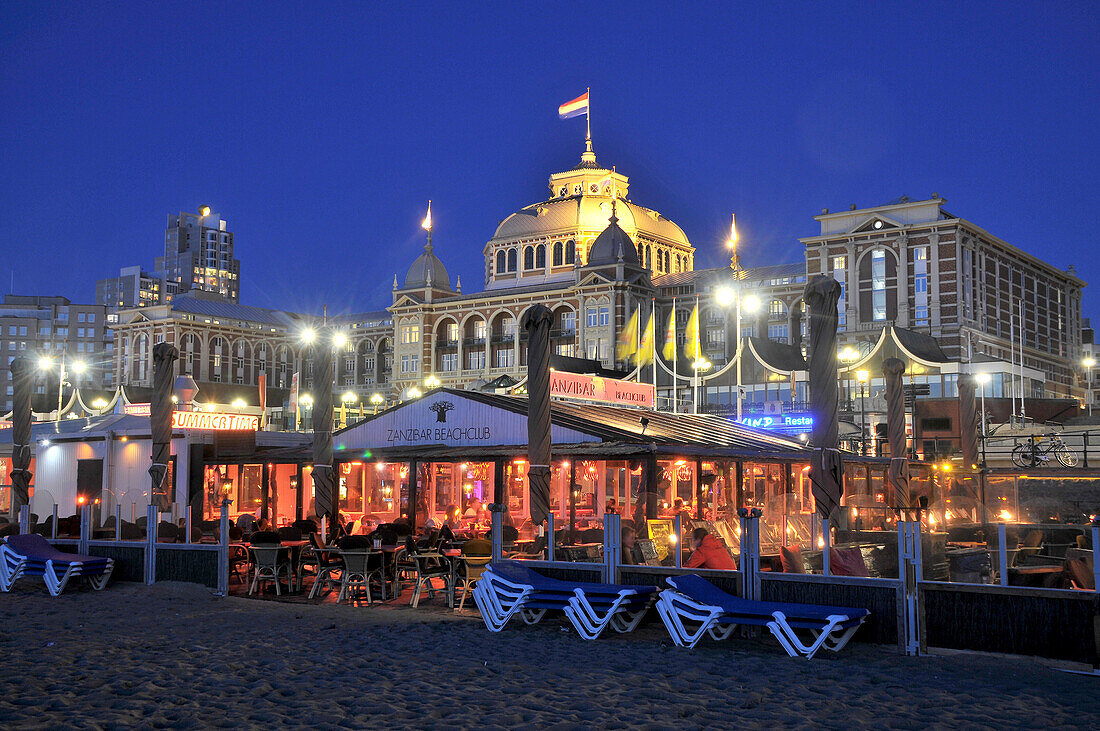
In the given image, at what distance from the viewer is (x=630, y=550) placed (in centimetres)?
1306

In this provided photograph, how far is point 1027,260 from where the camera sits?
77.7 meters

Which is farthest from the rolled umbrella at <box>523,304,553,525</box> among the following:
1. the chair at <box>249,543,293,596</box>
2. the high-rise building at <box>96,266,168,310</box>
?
the high-rise building at <box>96,266,168,310</box>

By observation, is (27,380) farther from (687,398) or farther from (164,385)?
(687,398)

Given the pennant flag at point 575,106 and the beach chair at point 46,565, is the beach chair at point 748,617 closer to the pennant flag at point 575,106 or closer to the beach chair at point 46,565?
the beach chair at point 46,565

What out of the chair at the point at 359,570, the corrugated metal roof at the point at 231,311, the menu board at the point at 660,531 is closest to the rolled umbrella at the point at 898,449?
the menu board at the point at 660,531

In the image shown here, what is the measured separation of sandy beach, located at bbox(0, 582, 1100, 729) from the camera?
746 centimetres

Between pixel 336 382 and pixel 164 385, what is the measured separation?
73.6 meters

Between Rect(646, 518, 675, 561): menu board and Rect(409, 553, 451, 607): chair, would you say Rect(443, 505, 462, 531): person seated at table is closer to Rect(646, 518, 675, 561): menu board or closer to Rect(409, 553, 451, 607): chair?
Rect(646, 518, 675, 561): menu board

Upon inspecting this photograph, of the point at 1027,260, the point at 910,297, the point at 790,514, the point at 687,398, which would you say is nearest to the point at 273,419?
the point at 687,398

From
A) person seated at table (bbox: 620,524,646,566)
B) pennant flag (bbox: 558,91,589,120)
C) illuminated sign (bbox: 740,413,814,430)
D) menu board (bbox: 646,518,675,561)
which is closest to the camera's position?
person seated at table (bbox: 620,524,646,566)

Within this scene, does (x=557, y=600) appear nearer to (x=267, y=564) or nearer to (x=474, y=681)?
(x=474, y=681)

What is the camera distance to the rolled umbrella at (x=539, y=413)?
1614cm

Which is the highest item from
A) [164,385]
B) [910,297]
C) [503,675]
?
[910,297]

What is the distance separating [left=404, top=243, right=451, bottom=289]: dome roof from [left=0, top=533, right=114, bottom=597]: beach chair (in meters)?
66.1
